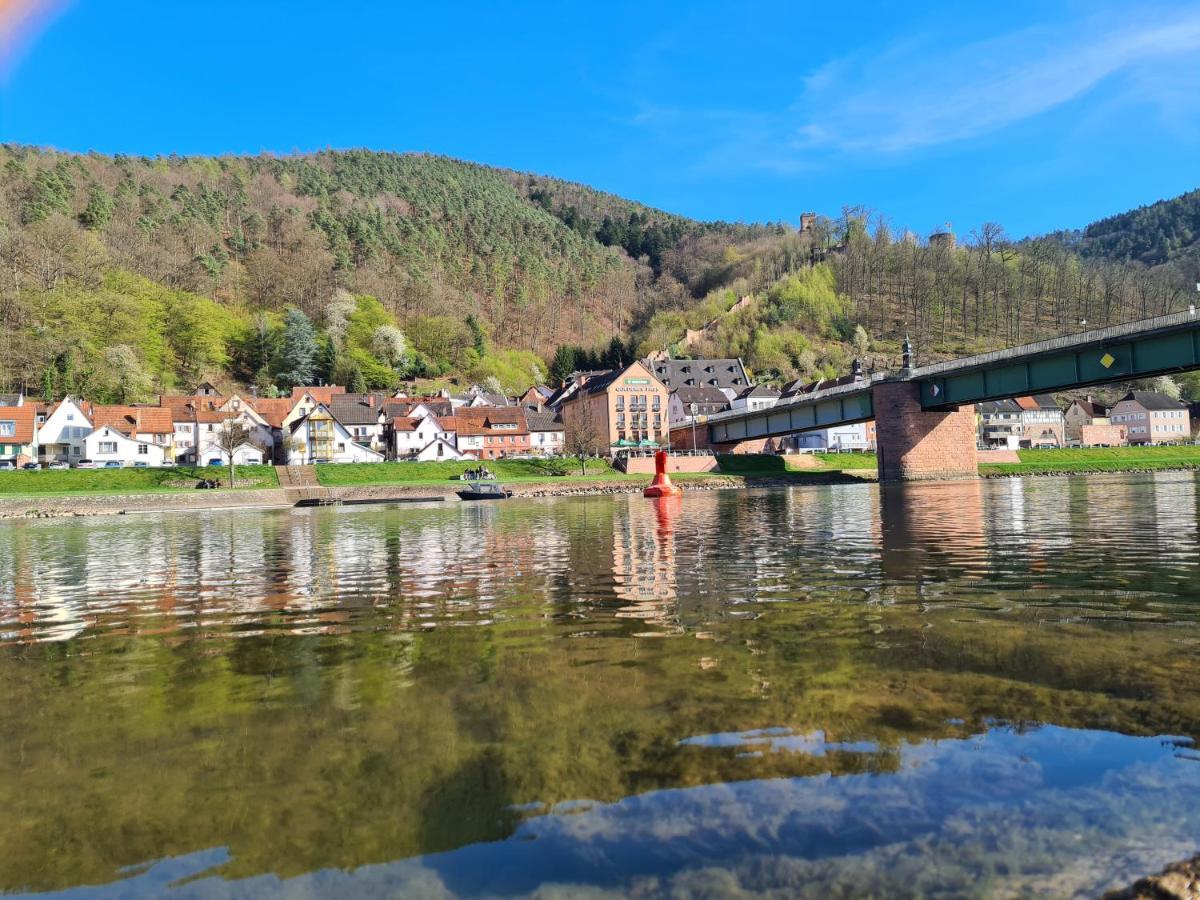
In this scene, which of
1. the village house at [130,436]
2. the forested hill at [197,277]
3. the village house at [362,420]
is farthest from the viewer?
the village house at [362,420]

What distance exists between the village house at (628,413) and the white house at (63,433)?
59877 millimetres

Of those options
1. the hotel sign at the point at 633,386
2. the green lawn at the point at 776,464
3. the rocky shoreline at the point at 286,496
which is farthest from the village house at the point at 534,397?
the rocky shoreline at the point at 286,496

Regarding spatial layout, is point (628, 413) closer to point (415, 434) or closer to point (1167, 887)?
point (415, 434)

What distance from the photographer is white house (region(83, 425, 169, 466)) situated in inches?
3724

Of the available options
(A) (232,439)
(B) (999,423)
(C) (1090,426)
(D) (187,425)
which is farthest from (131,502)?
(C) (1090,426)

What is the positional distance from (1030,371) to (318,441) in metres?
80.4

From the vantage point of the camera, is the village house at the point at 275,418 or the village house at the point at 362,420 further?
the village house at the point at 362,420

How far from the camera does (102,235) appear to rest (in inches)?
5871

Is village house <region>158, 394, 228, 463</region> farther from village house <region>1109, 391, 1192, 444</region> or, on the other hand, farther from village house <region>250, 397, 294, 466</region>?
village house <region>1109, 391, 1192, 444</region>

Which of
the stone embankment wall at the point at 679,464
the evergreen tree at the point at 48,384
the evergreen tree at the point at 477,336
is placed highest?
the evergreen tree at the point at 477,336

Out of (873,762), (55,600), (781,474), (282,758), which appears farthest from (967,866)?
(781,474)

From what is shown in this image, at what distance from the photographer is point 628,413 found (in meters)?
119

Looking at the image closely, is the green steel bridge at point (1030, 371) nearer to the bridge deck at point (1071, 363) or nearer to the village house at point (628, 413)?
the bridge deck at point (1071, 363)

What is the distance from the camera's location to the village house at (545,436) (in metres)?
119
